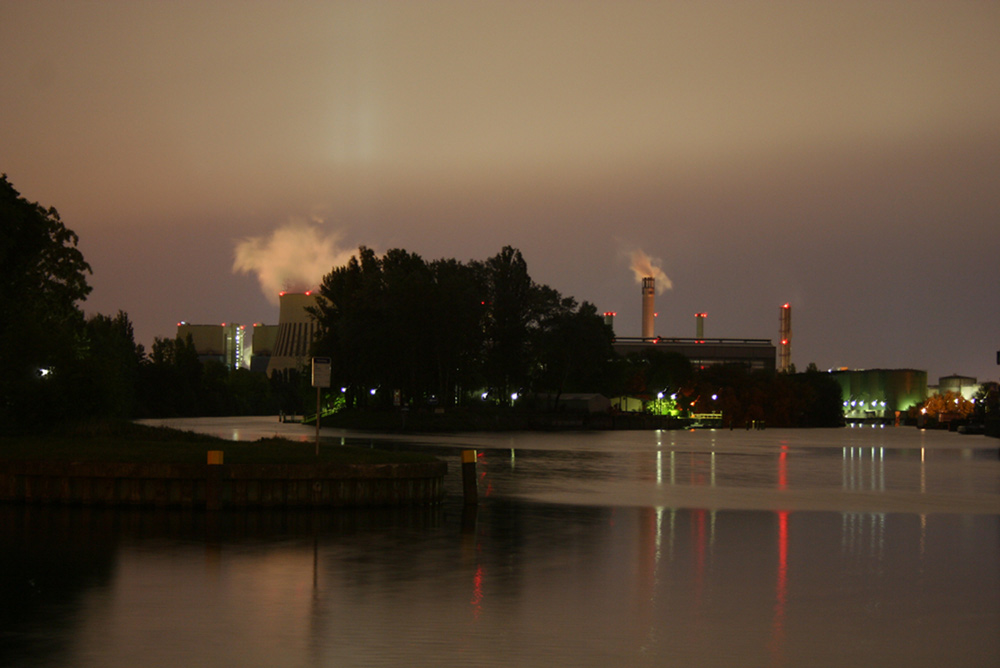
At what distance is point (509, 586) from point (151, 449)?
12796 mm

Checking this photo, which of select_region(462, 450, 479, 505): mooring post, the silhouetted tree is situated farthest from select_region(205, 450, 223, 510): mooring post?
the silhouetted tree

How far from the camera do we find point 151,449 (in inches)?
928

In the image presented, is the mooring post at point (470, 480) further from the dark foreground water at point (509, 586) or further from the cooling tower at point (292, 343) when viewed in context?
the cooling tower at point (292, 343)

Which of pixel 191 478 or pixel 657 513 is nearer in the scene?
pixel 191 478

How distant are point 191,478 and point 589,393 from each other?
4249 inches

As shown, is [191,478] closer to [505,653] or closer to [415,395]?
[505,653]

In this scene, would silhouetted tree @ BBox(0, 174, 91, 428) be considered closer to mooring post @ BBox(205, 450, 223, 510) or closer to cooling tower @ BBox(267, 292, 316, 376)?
mooring post @ BBox(205, 450, 223, 510)

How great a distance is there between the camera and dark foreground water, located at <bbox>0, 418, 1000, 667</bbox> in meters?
10.1

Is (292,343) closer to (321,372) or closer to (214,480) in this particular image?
(321,372)

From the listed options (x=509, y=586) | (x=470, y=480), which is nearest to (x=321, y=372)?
(x=470, y=480)

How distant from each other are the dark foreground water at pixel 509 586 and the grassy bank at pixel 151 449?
1.44m

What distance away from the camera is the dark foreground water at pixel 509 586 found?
10.1 m

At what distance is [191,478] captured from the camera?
69.0 feet

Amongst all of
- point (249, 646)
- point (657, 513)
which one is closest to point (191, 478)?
point (657, 513)
